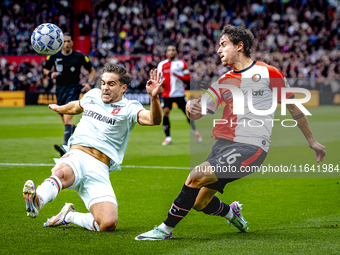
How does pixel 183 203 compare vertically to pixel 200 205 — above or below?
above

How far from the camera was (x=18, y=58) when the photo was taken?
28812 mm

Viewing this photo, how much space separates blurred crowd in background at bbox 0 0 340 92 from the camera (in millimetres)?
27453

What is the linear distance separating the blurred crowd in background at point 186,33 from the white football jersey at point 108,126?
22002 mm

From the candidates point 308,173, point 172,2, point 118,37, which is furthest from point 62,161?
point 172,2

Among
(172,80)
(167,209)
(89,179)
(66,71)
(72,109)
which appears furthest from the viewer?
(172,80)

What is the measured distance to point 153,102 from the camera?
4258mm

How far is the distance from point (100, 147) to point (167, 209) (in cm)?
121

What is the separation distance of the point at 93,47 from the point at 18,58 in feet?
15.4

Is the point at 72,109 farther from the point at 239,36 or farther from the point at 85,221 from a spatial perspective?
the point at 239,36

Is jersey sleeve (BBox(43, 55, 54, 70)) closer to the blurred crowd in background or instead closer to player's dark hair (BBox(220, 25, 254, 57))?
player's dark hair (BBox(220, 25, 254, 57))

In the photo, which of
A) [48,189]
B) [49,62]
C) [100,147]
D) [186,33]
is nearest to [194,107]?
[100,147]

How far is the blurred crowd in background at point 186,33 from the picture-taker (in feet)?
90.1

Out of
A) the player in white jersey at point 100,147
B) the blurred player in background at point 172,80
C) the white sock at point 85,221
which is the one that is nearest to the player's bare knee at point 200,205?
the player in white jersey at point 100,147

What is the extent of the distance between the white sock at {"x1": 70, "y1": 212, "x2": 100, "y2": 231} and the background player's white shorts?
0.10m
